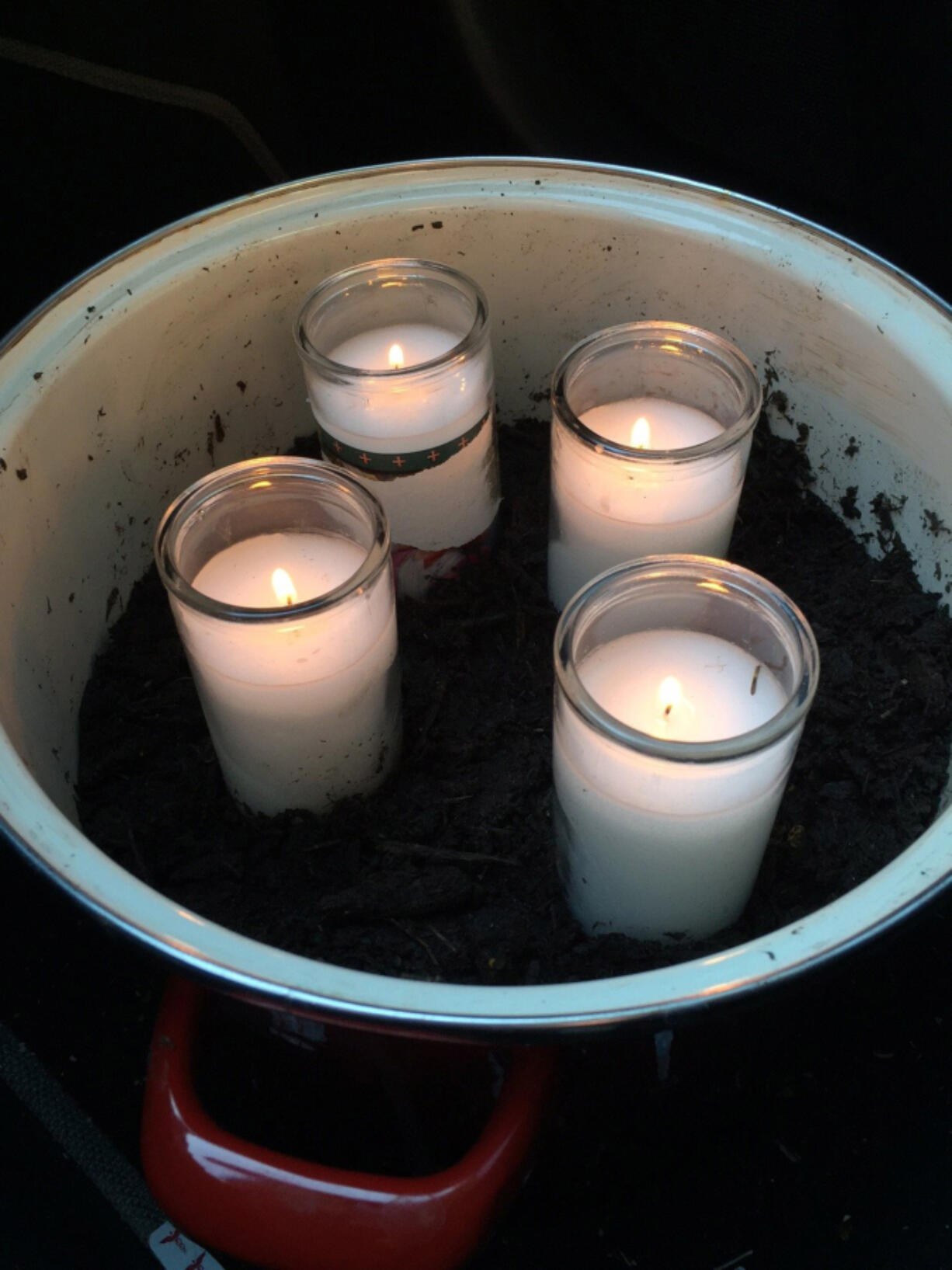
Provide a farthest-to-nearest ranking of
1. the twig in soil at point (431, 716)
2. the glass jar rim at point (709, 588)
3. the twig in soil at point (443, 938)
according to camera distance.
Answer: the twig in soil at point (431, 716) < the twig in soil at point (443, 938) < the glass jar rim at point (709, 588)

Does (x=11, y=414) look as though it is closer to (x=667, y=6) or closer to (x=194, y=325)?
(x=194, y=325)

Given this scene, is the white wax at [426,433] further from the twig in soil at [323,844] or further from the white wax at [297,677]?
the twig in soil at [323,844]

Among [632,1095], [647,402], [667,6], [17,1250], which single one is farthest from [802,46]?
[17,1250]

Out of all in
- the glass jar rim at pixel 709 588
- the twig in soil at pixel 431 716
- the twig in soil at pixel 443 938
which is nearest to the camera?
the glass jar rim at pixel 709 588

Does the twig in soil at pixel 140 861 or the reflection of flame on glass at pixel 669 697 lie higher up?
the reflection of flame on glass at pixel 669 697

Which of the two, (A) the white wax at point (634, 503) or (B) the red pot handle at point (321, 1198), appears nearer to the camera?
(B) the red pot handle at point (321, 1198)

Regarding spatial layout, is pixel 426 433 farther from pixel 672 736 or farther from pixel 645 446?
pixel 672 736

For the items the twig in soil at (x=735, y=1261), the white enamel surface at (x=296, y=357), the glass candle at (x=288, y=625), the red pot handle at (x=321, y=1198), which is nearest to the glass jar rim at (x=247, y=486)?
the glass candle at (x=288, y=625)
